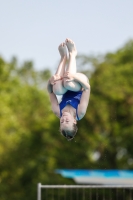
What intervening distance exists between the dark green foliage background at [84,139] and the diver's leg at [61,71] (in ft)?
57.7

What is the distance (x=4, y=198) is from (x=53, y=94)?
1779 centimetres

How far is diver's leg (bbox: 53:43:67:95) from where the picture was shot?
7111 mm

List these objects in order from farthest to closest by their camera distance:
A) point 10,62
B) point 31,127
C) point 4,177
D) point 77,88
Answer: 1. point 10,62
2. point 31,127
3. point 4,177
4. point 77,88

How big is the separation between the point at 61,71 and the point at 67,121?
733mm

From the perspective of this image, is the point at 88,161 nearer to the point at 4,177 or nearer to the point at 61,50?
the point at 4,177

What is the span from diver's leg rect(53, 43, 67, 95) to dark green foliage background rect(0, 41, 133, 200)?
17.6m

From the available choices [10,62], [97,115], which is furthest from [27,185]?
[10,62]

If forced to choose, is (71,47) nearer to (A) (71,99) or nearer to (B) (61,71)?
(B) (61,71)

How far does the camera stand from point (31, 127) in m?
29.5

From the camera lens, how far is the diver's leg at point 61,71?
23.3 ft

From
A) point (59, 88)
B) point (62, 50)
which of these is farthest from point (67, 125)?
point (62, 50)

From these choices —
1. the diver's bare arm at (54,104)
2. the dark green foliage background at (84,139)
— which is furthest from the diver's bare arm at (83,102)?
the dark green foliage background at (84,139)

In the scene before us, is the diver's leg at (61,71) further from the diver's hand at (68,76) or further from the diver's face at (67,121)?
the diver's face at (67,121)

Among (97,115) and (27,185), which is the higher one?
(97,115)
